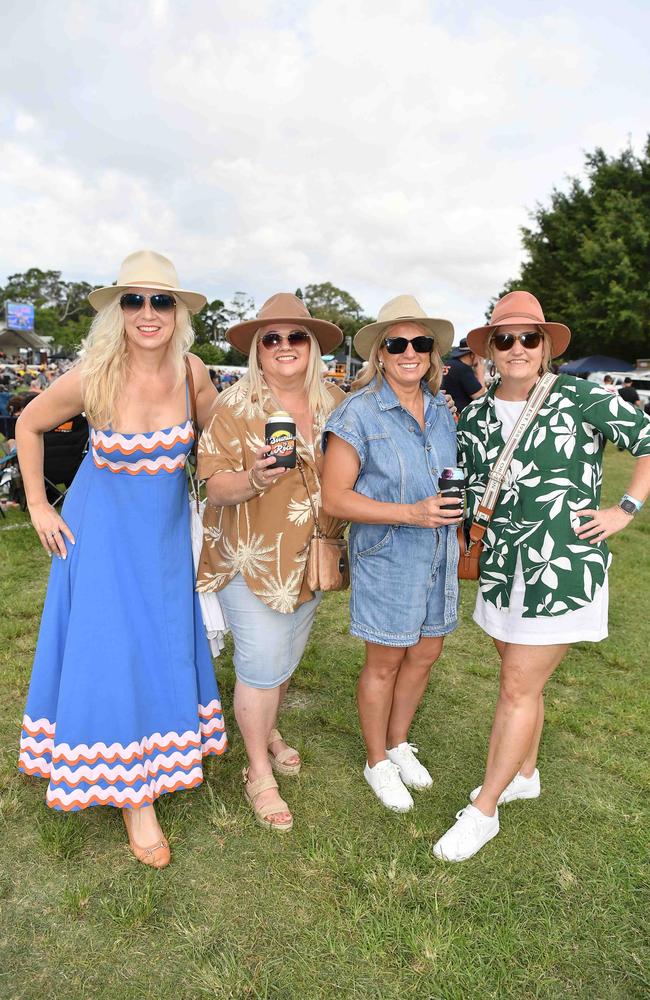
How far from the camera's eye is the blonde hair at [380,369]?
254 cm

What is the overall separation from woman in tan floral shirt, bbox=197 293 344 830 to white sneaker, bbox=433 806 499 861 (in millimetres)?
632

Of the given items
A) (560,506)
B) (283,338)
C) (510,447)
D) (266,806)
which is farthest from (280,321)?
(266,806)

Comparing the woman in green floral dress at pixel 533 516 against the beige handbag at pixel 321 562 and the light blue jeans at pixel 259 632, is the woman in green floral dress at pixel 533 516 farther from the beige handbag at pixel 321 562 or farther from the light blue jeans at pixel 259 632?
the light blue jeans at pixel 259 632

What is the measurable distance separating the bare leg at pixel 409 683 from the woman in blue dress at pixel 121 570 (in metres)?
0.94

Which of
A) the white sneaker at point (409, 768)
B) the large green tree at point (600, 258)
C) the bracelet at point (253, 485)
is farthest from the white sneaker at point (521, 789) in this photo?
the large green tree at point (600, 258)

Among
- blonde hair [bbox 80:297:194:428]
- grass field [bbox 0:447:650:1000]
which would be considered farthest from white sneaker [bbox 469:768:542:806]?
blonde hair [bbox 80:297:194:428]

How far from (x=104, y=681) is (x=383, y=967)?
4.37ft

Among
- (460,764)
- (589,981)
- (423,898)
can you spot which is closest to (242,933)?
(423,898)

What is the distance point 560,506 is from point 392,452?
0.62 metres

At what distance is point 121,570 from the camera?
240 cm

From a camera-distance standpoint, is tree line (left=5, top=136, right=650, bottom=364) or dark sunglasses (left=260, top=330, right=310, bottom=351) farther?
tree line (left=5, top=136, right=650, bottom=364)

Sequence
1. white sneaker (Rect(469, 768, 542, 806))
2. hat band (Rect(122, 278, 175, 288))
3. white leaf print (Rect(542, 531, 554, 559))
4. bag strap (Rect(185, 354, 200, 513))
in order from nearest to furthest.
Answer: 1. white leaf print (Rect(542, 531, 554, 559))
2. hat band (Rect(122, 278, 175, 288))
3. bag strap (Rect(185, 354, 200, 513))
4. white sneaker (Rect(469, 768, 542, 806))

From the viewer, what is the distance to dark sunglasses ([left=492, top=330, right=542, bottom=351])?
2.32 metres

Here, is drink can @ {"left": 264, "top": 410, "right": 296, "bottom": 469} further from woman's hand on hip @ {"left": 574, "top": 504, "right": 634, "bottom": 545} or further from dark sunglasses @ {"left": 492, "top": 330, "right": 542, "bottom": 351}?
woman's hand on hip @ {"left": 574, "top": 504, "right": 634, "bottom": 545}
